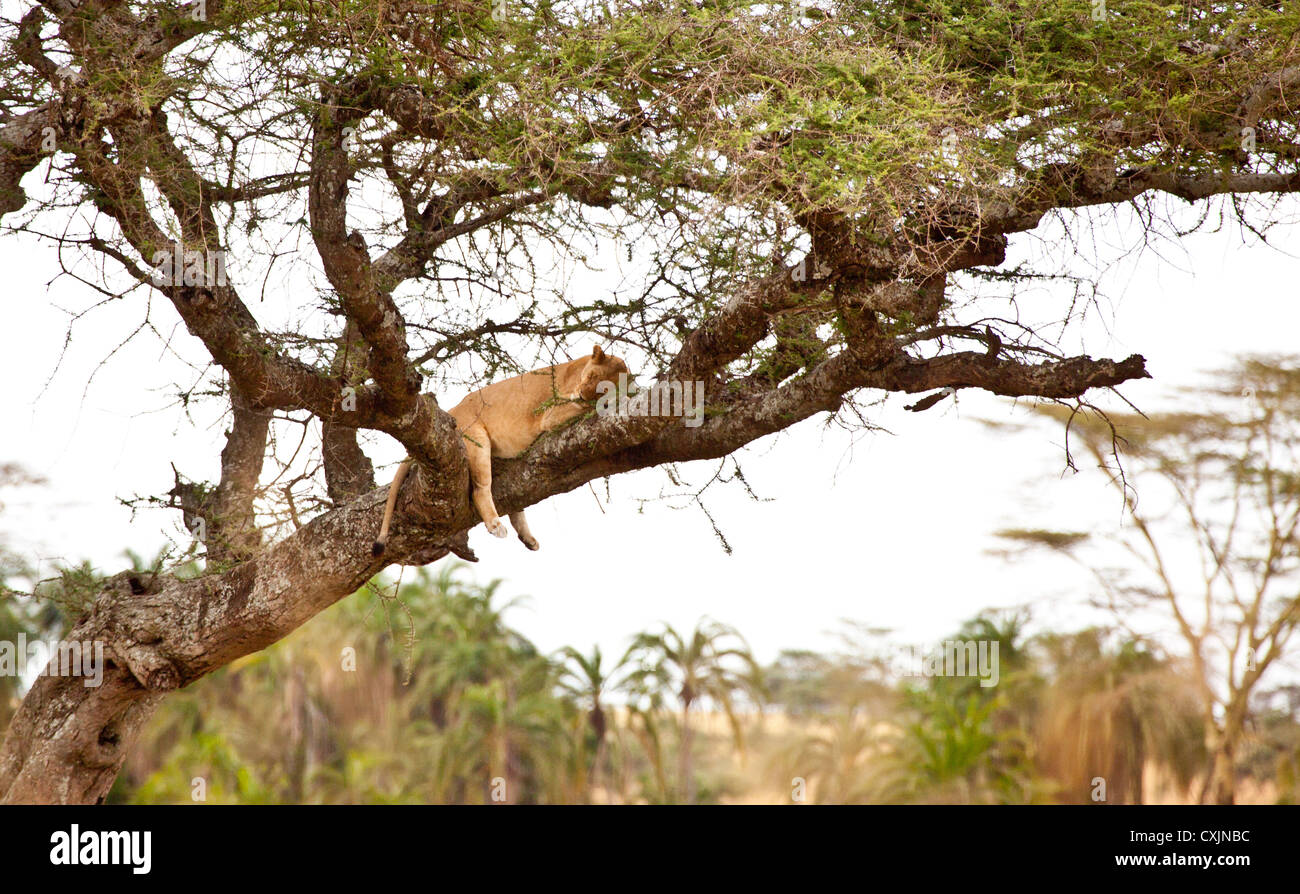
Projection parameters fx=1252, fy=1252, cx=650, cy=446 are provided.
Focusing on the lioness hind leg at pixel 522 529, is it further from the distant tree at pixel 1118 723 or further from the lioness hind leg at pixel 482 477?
the distant tree at pixel 1118 723

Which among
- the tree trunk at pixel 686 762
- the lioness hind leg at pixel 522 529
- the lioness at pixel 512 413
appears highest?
the lioness at pixel 512 413

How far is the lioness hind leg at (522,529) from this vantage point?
219 inches

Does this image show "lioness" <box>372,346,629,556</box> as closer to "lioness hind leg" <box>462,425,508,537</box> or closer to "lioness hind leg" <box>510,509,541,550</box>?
"lioness hind leg" <box>462,425,508,537</box>

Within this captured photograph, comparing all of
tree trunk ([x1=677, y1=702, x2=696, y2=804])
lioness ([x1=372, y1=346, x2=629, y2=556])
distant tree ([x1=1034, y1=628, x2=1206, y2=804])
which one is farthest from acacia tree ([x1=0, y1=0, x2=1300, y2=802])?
tree trunk ([x1=677, y1=702, x2=696, y2=804])

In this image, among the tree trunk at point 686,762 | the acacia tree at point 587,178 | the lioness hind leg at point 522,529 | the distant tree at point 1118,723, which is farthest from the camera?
the tree trunk at point 686,762

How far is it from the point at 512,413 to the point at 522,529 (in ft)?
2.03

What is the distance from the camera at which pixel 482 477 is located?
5.13 meters

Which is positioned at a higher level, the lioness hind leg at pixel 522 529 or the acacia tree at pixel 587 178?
the acacia tree at pixel 587 178

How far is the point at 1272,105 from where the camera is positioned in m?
4.31

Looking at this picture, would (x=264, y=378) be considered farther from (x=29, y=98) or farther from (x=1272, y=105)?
(x=1272, y=105)

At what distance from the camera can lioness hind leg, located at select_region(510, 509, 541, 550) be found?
5551 millimetres

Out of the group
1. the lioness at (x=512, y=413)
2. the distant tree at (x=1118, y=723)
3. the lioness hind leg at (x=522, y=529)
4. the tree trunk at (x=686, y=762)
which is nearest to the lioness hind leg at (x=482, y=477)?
the lioness at (x=512, y=413)

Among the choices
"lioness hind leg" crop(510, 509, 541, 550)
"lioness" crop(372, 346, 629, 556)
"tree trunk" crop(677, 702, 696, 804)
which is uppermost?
"lioness" crop(372, 346, 629, 556)

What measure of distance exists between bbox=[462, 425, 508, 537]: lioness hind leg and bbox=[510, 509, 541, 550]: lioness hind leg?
392 mm
